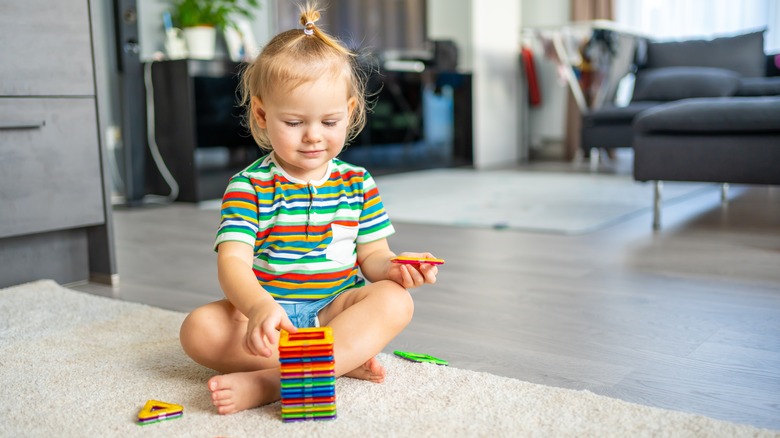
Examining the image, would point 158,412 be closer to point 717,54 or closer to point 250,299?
point 250,299

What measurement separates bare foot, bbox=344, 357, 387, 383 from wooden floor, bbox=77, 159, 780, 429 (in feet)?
0.53

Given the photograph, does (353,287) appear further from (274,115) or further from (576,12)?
(576,12)

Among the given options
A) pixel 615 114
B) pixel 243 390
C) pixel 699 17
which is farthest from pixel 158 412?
pixel 699 17

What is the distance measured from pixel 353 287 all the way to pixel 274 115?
0.30 meters

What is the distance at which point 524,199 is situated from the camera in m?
3.38

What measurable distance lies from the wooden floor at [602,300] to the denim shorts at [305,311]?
0.19 meters

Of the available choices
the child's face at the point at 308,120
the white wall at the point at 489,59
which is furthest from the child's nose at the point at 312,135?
the white wall at the point at 489,59

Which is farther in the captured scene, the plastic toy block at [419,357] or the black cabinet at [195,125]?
the black cabinet at [195,125]

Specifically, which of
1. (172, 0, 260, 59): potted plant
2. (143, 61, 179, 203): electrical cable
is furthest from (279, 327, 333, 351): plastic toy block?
(172, 0, 260, 59): potted plant

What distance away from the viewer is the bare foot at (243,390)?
38.1 inches

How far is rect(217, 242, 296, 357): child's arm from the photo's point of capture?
2.93 feet

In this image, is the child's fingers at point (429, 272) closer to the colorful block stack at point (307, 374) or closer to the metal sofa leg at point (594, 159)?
the colorful block stack at point (307, 374)

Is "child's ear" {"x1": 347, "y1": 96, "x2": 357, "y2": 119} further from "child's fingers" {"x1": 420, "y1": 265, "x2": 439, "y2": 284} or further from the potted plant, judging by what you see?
the potted plant

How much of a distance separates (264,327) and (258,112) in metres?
0.36
